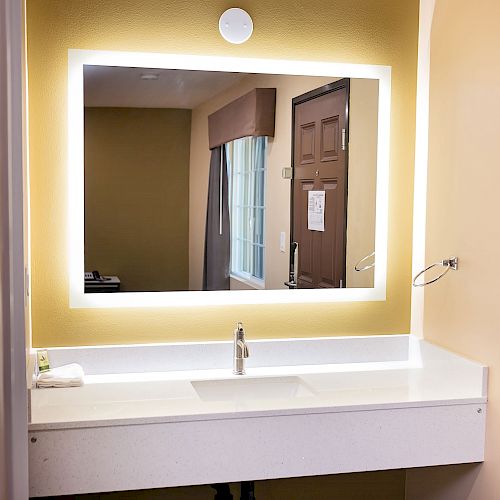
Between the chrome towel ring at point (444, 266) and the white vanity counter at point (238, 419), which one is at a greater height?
the chrome towel ring at point (444, 266)

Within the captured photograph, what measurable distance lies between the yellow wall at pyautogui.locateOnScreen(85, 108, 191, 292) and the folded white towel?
317 millimetres

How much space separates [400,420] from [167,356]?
779 millimetres

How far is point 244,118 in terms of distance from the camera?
8.62 feet

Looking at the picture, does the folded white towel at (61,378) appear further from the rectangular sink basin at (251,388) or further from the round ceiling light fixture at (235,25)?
the round ceiling light fixture at (235,25)

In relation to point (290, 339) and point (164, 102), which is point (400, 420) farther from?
point (164, 102)

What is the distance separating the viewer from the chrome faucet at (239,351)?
99.0 inches


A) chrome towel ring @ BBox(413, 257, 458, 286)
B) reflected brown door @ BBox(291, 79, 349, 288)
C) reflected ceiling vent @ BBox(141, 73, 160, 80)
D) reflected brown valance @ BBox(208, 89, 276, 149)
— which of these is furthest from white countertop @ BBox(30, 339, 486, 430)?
reflected ceiling vent @ BBox(141, 73, 160, 80)

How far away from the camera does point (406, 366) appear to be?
107 inches

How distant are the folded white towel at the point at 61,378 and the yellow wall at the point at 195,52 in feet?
0.45

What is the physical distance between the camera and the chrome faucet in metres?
2.51

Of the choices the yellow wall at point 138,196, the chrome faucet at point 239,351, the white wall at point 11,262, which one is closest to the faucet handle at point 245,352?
the chrome faucet at point 239,351

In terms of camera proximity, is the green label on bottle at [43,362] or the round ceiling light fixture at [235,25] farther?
the round ceiling light fixture at [235,25]

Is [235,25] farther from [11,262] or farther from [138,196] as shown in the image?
[11,262]

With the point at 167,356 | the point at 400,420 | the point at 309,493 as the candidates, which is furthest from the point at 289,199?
the point at 309,493
